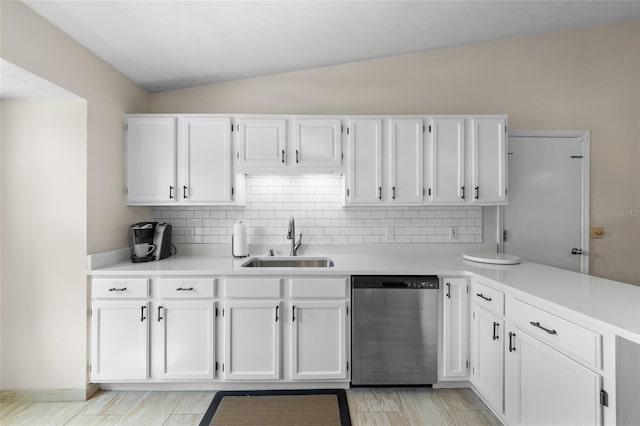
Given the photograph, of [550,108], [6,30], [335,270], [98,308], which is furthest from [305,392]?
[550,108]

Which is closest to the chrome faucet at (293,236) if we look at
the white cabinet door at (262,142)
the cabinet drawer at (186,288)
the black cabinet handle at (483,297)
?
the white cabinet door at (262,142)

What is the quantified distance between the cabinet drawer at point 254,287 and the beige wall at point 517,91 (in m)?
1.64

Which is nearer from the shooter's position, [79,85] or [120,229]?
[79,85]

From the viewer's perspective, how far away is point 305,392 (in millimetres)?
2385

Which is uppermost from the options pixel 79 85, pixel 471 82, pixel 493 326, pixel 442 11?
pixel 442 11

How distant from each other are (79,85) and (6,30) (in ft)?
1.74

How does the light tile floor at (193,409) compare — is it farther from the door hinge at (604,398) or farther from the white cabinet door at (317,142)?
the white cabinet door at (317,142)

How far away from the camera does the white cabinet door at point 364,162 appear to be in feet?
8.96

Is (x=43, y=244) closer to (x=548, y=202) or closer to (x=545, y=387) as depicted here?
(x=545, y=387)

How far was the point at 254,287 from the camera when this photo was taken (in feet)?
7.70

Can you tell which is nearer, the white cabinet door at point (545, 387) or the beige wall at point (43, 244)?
the white cabinet door at point (545, 387)

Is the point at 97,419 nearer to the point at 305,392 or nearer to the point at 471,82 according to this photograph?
the point at 305,392

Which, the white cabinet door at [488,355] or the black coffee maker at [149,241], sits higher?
the black coffee maker at [149,241]

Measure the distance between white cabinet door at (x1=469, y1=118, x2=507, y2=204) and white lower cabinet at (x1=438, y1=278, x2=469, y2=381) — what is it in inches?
33.0
